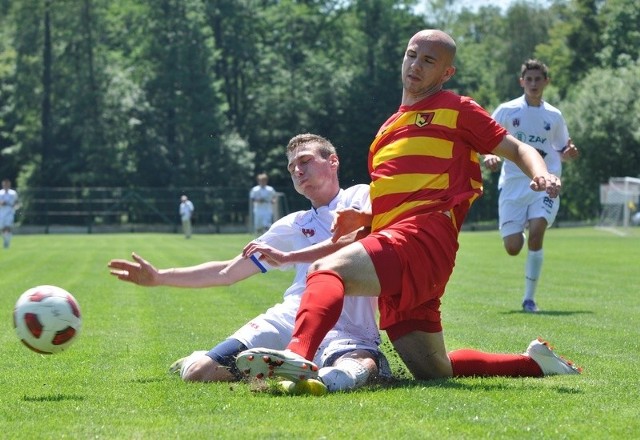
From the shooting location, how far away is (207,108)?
228 feet

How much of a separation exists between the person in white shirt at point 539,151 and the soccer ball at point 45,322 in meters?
6.82

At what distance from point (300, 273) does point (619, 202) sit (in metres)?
47.8

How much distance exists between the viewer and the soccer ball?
6.70 meters

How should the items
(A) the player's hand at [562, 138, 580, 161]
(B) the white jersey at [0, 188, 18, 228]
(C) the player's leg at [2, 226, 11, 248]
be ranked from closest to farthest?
(A) the player's hand at [562, 138, 580, 161]
(C) the player's leg at [2, 226, 11, 248]
(B) the white jersey at [0, 188, 18, 228]

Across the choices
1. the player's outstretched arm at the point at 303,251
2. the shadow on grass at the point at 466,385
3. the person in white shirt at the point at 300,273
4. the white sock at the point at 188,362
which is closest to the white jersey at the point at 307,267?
the person in white shirt at the point at 300,273

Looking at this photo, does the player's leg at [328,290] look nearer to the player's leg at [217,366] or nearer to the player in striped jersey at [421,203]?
the player in striped jersey at [421,203]

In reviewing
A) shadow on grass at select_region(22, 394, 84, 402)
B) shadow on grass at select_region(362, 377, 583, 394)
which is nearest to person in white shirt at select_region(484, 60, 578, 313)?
shadow on grass at select_region(362, 377, 583, 394)

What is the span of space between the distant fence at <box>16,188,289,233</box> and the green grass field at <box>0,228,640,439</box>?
4848cm

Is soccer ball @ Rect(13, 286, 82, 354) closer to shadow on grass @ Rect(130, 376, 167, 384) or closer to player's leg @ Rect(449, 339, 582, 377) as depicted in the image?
shadow on grass @ Rect(130, 376, 167, 384)

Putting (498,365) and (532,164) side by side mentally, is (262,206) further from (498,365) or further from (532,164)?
(532,164)

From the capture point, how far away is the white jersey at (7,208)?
1505 inches

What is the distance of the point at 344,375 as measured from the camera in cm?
633

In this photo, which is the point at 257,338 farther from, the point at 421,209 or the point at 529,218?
the point at 529,218

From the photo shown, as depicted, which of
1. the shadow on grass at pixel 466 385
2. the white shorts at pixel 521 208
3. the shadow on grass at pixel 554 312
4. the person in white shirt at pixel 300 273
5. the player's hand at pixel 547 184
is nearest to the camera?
Result: the player's hand at pixel 547 184
